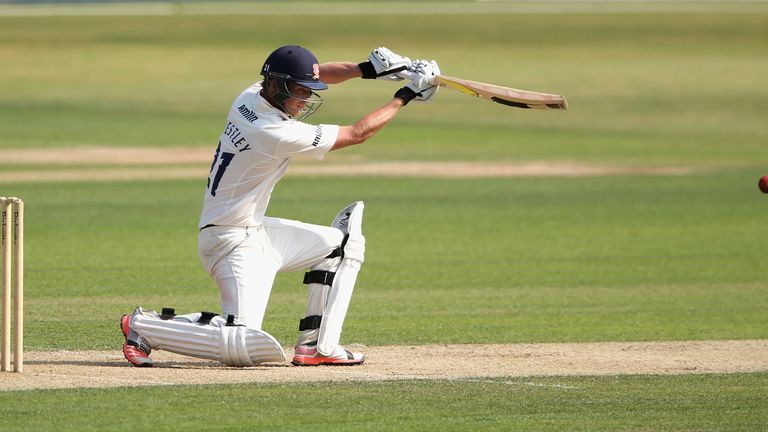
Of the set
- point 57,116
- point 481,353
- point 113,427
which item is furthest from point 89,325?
point 57,116

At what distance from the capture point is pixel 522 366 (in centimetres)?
910

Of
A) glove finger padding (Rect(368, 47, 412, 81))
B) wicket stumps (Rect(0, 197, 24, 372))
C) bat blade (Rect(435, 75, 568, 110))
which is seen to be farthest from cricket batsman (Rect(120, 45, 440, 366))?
wicket stumps (Rect(0, 197, 24, 372))

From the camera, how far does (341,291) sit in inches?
349

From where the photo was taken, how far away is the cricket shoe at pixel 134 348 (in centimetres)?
853

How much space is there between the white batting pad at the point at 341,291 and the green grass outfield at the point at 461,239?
713mm

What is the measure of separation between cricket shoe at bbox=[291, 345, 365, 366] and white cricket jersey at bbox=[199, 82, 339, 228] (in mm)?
909

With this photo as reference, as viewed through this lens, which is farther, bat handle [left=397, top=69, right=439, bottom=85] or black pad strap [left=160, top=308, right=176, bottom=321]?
bat handle [left=397, top=69, right=439, bottom=85]

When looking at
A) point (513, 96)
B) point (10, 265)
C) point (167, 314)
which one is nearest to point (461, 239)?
point (513, 96)

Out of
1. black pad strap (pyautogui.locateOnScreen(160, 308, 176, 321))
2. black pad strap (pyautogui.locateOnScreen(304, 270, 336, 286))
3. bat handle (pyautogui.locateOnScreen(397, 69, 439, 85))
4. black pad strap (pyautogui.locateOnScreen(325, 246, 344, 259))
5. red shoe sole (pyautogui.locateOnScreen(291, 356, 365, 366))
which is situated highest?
bat handle (pyautogui.locateOnScreen(397, 69, 439, 85))

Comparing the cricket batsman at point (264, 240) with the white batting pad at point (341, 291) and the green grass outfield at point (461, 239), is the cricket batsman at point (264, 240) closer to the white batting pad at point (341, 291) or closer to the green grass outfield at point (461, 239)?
the white batting pad at point (341, 291)

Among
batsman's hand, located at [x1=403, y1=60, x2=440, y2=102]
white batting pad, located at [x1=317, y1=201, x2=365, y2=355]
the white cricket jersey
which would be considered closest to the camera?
the white cricket jersey

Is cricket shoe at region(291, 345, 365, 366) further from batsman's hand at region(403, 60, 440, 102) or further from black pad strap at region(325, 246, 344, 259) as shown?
batsman's hand at region(403, 60, 440, 102)

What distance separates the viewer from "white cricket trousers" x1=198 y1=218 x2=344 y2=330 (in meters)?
8.66

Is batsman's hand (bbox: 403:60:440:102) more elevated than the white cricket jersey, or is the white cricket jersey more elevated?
batsman's hand (bbox: 403:60:440:102)
